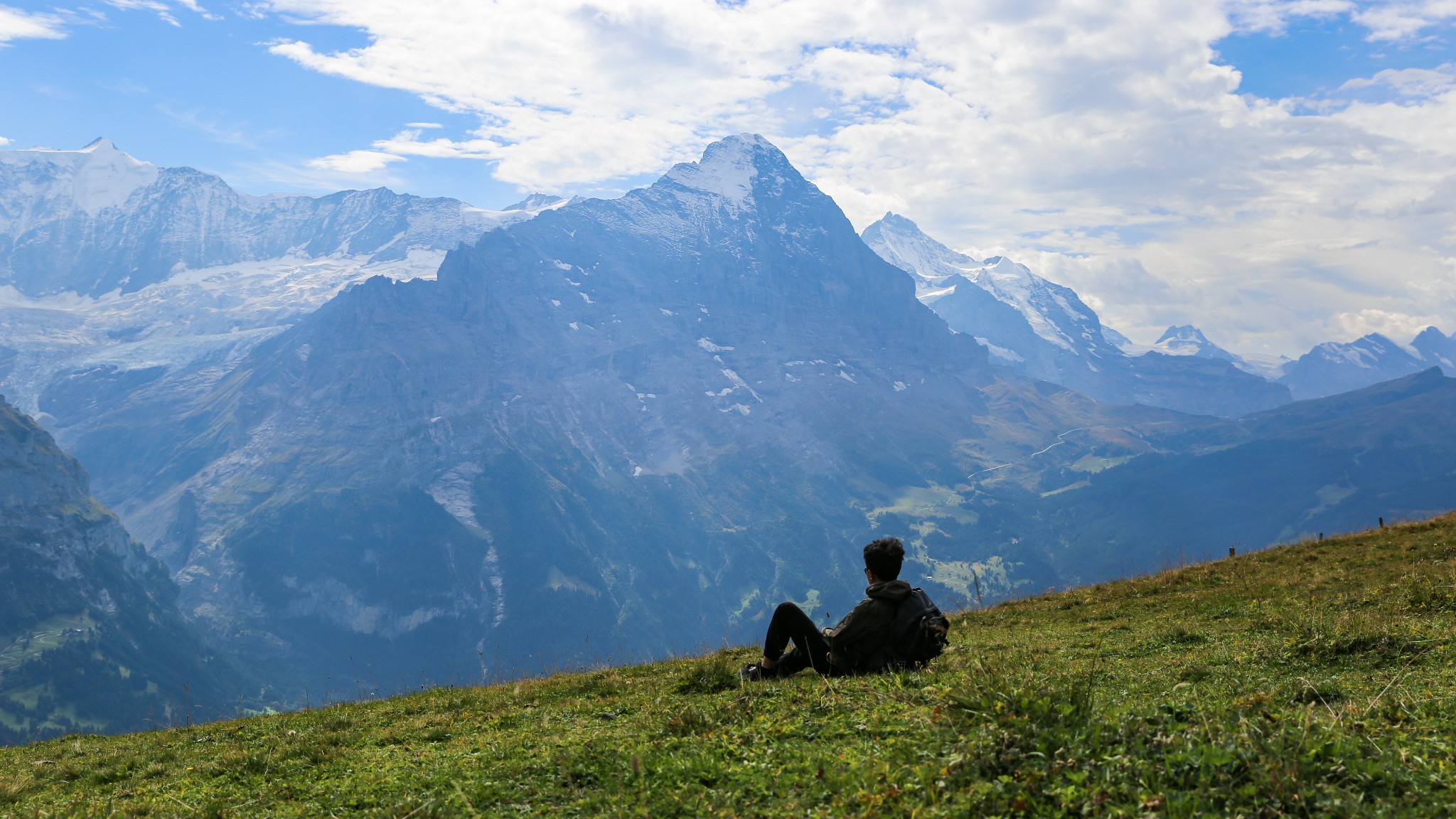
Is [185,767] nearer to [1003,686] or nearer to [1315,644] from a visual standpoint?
[1003,686]

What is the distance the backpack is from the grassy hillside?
22.7 inches

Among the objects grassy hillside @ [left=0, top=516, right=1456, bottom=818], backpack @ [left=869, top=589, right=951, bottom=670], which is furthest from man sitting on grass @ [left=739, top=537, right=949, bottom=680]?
grassy hillside @ [left=0, top=516, right=1456, bottom=818]

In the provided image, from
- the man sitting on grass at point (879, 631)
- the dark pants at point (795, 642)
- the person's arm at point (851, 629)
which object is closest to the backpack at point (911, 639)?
the man sitting on grass at point (879, 631)

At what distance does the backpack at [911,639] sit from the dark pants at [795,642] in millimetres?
1272

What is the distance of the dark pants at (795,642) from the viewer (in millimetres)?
13781

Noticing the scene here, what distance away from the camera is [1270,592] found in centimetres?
2073

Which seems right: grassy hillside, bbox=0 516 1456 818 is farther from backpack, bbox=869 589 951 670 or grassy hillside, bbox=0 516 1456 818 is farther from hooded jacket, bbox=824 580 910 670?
hooded jacket, bbox=824 580 910 670

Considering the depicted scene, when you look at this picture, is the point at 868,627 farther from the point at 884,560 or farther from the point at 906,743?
the point at 906,743

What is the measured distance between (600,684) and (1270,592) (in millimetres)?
17138

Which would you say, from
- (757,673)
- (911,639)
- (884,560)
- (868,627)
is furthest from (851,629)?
(757,673)

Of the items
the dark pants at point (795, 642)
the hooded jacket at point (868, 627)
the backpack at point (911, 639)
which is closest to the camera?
the backpack at point (911, 639)

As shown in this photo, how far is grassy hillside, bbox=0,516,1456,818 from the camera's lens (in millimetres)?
6551

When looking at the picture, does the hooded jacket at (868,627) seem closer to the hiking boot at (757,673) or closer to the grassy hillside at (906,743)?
the grassy hillside at (906,743)

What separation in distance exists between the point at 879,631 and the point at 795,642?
5.90ft
